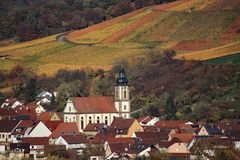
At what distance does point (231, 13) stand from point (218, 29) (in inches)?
105

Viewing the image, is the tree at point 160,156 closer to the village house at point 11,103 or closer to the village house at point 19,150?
the village house at point 19,150

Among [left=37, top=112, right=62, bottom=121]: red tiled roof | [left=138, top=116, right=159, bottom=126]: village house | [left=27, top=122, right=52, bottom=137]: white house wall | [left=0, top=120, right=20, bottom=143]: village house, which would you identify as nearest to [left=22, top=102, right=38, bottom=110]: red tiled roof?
[left=37, top=112, right=62, bottom=121]: red tiled roof

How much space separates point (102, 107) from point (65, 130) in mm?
10870

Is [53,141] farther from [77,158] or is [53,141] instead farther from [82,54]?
[82,54]

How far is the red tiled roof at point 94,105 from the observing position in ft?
339

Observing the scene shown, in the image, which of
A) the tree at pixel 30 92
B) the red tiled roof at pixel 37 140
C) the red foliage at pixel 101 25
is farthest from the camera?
the red foliage at pixel 101 25

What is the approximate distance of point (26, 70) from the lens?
132 m

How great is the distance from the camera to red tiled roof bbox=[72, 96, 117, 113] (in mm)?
103188

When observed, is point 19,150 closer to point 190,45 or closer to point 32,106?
point 32,106

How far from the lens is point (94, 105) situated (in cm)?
10362

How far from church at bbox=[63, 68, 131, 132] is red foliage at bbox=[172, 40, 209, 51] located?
1054 inches

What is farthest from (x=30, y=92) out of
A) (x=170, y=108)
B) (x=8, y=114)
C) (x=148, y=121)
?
(x=148, y=121)

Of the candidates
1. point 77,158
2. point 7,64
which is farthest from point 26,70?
point 77,158

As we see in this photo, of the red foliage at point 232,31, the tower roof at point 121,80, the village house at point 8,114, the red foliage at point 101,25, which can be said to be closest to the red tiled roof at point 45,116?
the village house at point 8,114
